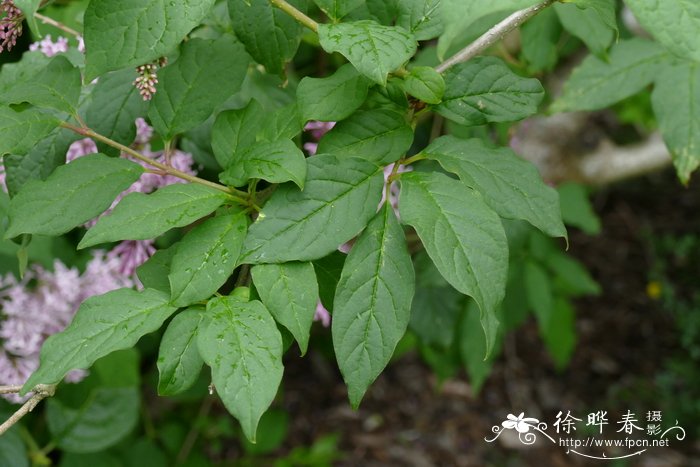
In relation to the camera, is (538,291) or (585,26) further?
(538,291)

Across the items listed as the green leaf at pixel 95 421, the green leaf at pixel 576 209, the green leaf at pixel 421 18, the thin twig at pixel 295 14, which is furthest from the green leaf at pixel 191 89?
the green leaf at pixel 576 209

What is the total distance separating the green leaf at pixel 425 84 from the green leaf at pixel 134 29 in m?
0.30

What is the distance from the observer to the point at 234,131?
1158mm

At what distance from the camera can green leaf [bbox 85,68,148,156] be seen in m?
1.19

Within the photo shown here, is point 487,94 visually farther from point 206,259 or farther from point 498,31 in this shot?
point 206,259

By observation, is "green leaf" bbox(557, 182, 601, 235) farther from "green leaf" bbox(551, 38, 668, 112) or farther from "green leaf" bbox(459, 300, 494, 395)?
"green leaf" bbox(551, 38, 668, 112)

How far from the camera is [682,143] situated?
156 cm

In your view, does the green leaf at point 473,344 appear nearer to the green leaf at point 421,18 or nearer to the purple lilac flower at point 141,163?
the purple lilac flower at point 141,163

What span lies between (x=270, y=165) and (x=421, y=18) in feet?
1.04

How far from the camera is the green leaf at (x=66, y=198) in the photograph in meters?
1.01

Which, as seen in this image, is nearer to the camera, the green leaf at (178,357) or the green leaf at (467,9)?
the green leaf at (467,9)

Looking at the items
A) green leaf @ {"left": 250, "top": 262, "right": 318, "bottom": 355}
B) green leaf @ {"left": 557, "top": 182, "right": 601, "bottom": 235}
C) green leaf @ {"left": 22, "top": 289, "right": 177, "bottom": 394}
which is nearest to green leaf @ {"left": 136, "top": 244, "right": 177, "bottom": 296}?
green leaf @ {"left": 22, "top": 289, "right": 177, "bottom": 394}

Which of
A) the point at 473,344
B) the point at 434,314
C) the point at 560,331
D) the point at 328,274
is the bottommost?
the point at 560,331

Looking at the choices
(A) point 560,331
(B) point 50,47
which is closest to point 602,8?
(B) point 50,47
